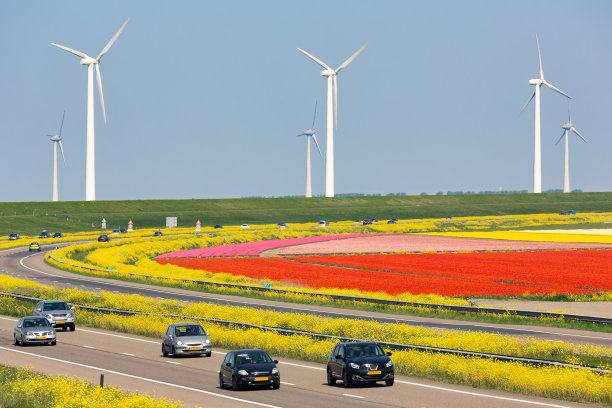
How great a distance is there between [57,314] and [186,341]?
47.6 feet

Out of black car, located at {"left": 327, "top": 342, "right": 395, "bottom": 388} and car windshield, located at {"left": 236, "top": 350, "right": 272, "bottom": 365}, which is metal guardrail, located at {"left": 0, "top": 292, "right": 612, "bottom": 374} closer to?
black car, located at {"left": 327, "top": 342, "right": 395, "bottom": 388}

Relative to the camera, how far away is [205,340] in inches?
1544

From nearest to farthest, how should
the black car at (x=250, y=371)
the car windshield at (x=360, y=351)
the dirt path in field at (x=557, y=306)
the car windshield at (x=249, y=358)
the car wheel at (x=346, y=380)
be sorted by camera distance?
the black car at (x=250, y=371), the car wheel at (x=346, y=380), the car windshield at (x=360, y=351), the car windshield at (x=249, y=358), the dirt path in field at (x=557, y=306)

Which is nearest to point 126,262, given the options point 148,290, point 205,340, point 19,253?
point 19,253

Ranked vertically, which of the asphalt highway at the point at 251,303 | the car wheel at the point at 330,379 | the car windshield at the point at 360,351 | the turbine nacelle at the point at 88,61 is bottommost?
the asphalt highway at the point at 251,303

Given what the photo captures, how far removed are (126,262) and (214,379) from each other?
76418mm

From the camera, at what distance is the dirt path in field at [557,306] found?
171ft

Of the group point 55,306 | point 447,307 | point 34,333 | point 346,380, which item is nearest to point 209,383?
point 346,380

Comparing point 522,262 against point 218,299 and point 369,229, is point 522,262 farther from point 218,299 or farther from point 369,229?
point 369,229

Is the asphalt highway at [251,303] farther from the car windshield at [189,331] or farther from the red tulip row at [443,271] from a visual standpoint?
the car windshield at [189,331]

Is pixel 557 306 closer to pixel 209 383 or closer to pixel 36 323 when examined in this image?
pixel 36 323

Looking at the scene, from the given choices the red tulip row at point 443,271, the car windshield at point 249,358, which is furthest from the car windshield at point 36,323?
the red tulip row at point 443,271

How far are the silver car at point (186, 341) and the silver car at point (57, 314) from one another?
41.9ft

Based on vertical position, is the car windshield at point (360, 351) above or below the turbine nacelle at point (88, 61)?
below
